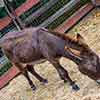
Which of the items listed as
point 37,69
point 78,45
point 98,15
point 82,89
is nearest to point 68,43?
point 78,45

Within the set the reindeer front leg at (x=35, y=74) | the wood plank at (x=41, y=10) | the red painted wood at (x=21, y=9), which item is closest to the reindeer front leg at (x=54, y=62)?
the reindeer front leg at (x=35, y=74)

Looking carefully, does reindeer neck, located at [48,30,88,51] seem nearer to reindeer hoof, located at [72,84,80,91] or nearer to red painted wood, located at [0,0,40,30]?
reindeer hoof, located at [72,84,80,91]

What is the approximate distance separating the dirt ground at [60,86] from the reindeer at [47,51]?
0.49ft

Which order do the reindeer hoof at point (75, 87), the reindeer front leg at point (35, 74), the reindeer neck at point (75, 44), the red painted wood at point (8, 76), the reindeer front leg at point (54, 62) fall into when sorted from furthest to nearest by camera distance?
the red painted wood at point (8, 76) < the reindeer front leg at point (35, 74) < the reindeer hoof at point (75, 87) < the reindeer front leg at point (54, 62) < the reindeer neck at point (75, 44)

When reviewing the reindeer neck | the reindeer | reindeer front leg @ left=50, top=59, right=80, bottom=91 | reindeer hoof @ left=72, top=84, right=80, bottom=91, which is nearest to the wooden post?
the reindeer

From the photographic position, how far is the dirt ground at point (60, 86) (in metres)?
6.50

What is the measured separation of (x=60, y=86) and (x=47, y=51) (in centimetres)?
94

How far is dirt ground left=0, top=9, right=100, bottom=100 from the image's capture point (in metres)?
6.50

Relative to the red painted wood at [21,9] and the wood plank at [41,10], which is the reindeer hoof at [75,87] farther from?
the wood plank at [41,10]

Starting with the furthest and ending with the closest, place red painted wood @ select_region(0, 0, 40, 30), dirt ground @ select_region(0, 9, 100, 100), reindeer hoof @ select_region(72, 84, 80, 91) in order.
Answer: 1. red painted wood @ select_region(0, 0, 40, 30)
2. reindeer hoof @ select_region(72, 84, 80, 91)
3. dirt ground @ select_region(0, 9, 100, 100)

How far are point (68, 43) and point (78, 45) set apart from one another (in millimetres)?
229

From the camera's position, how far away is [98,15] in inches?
364

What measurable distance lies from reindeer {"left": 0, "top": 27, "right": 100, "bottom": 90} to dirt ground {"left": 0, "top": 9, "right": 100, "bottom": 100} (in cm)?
15

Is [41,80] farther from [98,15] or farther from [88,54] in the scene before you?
[98,15]
